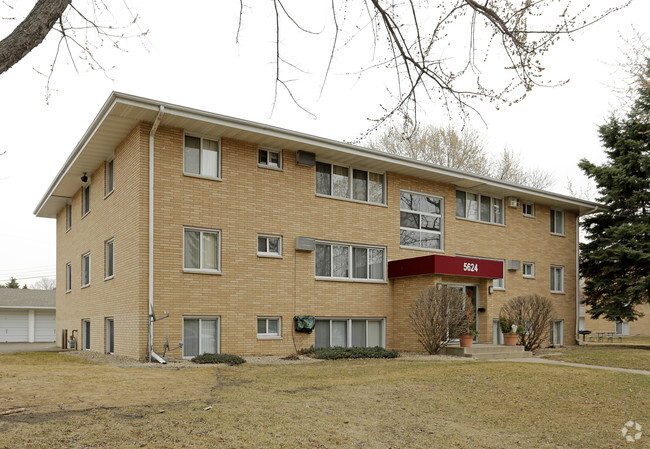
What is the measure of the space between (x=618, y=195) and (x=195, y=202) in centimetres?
1864

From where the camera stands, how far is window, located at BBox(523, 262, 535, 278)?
24188 mm

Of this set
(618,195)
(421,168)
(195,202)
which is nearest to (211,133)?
(195,202)

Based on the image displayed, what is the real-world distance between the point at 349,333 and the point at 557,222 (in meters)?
12.4

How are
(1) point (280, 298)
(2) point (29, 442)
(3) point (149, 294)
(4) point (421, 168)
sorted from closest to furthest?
(2) point (29, 442) → (3) point (149, 294) → (1) point (280, 298) → (4) point (421, 168)

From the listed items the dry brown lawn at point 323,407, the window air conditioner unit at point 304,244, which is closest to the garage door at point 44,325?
the window air conditioner unit at point 304,244

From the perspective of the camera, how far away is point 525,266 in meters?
24.3

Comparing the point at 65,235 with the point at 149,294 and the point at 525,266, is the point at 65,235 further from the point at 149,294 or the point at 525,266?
the point at 525,266

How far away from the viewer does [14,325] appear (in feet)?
116

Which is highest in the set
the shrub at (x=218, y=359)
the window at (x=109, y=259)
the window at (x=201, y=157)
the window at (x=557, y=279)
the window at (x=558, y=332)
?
the window at (x=201, y=157)

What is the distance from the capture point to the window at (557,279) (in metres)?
25.4

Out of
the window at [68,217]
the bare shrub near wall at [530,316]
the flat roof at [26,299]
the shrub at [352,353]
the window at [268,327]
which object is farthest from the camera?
the flat roof at [26,299]

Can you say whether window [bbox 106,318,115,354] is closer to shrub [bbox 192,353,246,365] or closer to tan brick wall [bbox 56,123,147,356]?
tan brick wall [bbox 56,123,147,356]

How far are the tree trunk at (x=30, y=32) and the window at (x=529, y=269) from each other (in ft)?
71.3

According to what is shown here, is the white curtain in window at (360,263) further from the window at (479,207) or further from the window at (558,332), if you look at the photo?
Result: the window at (558,332)
